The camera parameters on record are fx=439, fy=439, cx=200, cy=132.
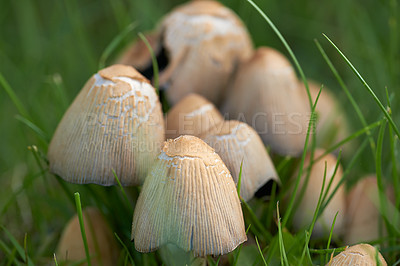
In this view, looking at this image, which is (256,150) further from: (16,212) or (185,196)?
(16,212)

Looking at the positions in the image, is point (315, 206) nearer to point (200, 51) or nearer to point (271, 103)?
point (271, 103)

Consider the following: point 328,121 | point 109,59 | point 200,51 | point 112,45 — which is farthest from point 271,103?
point 109,59

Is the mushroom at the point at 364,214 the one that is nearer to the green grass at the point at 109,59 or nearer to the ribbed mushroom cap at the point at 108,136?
the green grass at the point at 109,59

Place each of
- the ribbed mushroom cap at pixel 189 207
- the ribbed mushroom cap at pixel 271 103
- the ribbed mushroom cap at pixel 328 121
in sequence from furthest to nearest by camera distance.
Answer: the ribbed mushroom cap at pixel 328 121 < the ribbed mushroom cap at pixel 271 103 < the ribbed mushroom cap at pixel 189 207

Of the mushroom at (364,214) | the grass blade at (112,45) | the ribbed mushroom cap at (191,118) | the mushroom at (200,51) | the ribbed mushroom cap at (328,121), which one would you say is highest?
the grass blade at (112,45)

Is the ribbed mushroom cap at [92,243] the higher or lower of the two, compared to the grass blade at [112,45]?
lower

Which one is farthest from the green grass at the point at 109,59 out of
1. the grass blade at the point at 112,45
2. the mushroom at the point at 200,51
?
the mushroom at the point at 200,51
